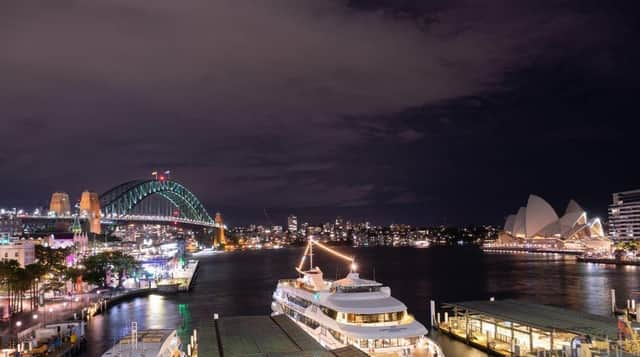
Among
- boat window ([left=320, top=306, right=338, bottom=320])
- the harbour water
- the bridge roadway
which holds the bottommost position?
the harbour water

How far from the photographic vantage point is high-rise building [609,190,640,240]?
381 feet

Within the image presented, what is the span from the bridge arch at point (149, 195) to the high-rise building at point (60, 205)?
26.8 feet

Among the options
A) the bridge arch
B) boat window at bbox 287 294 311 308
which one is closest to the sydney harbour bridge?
the bridge arch

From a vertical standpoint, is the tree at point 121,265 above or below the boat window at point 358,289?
below

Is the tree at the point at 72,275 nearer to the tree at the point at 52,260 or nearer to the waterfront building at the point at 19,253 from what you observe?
the tree at the point at 52,260

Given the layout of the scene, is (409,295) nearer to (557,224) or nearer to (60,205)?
(60,205)

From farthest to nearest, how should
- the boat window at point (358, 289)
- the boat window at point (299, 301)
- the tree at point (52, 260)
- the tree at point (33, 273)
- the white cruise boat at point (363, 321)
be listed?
1. the tree at point (52, 260)
2. the tree at point (33, 273)
3. the boat window at point (299, 301)
4. the boat window at point (358, 289)
5. the white cruise boat at point (363, 321)

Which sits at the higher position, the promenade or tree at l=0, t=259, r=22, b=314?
tree at l=0, t=259, r=22, b=314

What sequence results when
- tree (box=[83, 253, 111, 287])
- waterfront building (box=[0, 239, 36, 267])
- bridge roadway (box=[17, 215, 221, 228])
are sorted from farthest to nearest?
bridge roadway (box=[17, 215, 221, 228])
tree (box=[83, 253, 111, 287])
waterfront building (box=[0, 239, 36, 267])

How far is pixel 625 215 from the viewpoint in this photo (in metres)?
119

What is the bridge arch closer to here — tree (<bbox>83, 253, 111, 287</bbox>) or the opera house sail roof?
tree (<bbox>83, 253, 111, 287</bbox>)

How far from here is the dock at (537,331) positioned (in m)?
18.0

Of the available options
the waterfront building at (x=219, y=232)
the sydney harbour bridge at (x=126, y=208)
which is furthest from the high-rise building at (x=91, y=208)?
the waterfront building at (x=219, y=232)

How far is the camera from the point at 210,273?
245 ft
